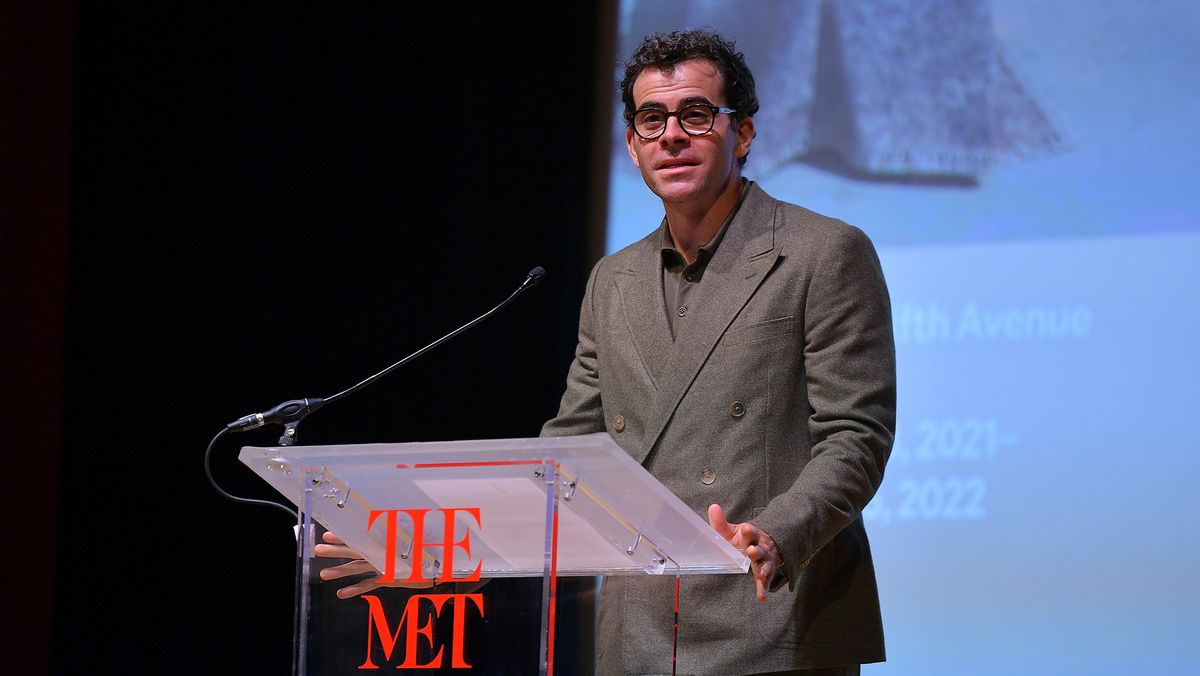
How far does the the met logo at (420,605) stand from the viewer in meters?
1.65

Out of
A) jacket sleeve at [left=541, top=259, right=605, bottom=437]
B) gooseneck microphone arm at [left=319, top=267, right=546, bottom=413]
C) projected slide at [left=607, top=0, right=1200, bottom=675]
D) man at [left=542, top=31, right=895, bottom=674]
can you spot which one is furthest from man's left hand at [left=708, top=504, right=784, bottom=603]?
projected slide at [left=607, top=0, right=1200, bottom=675]

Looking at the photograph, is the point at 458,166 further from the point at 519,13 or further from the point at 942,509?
the point at 942,509

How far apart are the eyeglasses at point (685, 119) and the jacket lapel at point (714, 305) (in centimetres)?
18

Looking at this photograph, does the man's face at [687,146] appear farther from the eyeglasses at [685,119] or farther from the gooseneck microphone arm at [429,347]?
the gooseneck microphone arm at [429,347]

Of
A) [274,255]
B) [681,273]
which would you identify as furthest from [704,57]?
[274,255]

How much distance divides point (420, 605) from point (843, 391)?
0.76 meters

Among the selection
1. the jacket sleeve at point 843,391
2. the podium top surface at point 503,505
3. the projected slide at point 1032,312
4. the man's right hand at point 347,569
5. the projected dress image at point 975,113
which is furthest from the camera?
the projected dress image at point 975,113

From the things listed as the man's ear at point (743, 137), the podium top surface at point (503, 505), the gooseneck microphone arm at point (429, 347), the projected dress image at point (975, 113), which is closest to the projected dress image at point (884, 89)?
the projected dress image at point (975, 113)

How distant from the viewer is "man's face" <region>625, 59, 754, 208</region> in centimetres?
228

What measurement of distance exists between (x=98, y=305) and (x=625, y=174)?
5.67 feet

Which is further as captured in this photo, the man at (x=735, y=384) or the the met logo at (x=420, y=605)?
the man at (x=735, y=384)

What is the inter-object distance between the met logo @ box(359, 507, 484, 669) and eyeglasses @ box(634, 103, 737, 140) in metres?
0.92

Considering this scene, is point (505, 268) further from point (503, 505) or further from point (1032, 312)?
point (503, 505)

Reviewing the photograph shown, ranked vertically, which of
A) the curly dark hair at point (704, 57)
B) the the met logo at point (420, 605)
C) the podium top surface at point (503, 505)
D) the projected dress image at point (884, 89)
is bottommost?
the the met logo at point (420, 605)
